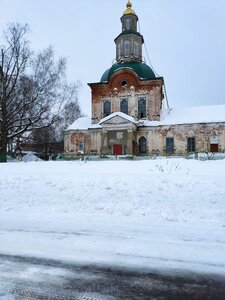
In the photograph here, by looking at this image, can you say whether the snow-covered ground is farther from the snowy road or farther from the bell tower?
the bell tower

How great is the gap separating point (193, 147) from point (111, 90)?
12.9 m

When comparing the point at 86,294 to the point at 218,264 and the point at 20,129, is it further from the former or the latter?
the point at 20,129

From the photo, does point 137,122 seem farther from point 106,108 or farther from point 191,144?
point 191,144

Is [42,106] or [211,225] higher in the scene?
[42,106]

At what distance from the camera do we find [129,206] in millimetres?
8367

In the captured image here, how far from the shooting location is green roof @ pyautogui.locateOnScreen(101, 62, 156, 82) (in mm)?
38000

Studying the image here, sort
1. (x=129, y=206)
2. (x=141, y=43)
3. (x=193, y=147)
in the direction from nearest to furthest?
(x=129, y=206) → (x=193, y=147) → (x=141, y=43)

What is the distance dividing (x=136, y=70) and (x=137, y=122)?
23.1 ft

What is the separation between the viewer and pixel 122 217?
7668 millimetres

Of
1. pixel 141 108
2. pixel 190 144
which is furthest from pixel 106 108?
pixel 190 144

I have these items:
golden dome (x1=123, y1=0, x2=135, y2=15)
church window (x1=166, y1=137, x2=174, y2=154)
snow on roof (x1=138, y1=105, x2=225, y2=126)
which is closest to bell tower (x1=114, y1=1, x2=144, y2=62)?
golden dome (x1=123, y1=0, x2=135, y2=15)

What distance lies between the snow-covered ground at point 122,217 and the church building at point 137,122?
74.5 feet

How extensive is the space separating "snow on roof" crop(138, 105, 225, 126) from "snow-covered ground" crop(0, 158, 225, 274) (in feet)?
Answer: 76.2

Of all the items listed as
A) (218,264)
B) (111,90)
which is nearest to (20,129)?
(111,90)
